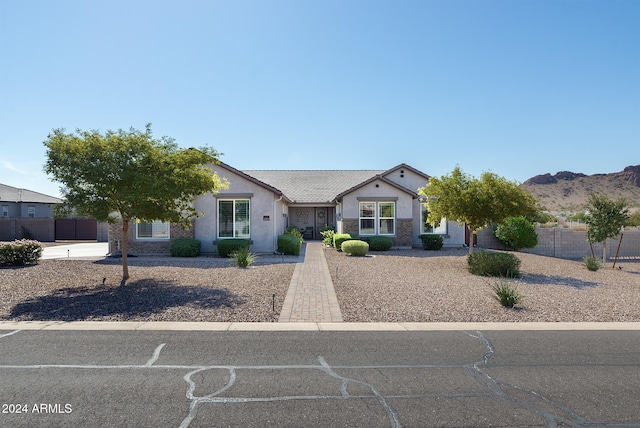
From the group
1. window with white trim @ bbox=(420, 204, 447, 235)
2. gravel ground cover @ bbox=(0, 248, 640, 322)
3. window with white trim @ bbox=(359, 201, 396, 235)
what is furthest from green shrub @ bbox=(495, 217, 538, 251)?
window with white trim @ bbox=(359, 201, 396, 235)

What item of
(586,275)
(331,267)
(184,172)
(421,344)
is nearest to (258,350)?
(421,344)

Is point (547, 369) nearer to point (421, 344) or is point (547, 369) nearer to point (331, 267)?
point (421, 344)

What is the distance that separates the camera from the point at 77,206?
10383 millimetres

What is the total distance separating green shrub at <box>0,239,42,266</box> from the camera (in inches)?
566

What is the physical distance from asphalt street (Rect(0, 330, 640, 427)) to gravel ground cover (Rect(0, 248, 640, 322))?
→ 4.09ft

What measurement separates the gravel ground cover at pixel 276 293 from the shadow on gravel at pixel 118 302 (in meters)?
0.02

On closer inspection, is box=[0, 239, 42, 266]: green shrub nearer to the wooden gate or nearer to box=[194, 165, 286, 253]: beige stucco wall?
box=[194, 165, 286, 253]: beige stucco wall

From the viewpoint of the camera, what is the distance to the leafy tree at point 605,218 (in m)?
16.8

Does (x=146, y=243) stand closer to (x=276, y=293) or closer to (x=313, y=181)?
(x=276, y=293)

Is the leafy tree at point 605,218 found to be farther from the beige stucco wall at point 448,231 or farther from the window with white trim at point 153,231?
the window with white trim at point 153,231

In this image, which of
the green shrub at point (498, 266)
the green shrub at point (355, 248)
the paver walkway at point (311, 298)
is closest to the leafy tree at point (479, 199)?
the green shrub at point (498, 266)

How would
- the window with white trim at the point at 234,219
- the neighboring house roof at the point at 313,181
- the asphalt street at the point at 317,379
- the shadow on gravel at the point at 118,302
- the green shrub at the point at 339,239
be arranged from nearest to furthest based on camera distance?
the asphalt street at the point at 317,379 < the shadow on gravel at the point at 118,302 < the window with white trim at the point at 234,219 < the green shrub at the point at 339,239 < the neighboring house roof at the point at 313,181

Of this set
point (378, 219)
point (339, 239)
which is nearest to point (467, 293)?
point (339, 239)

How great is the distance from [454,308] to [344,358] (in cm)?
415
